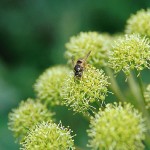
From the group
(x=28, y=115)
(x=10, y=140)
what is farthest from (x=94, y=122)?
(x=10, y=140)

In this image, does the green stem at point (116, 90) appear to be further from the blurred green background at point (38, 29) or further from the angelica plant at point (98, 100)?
the blurred green background at point (38, 29)

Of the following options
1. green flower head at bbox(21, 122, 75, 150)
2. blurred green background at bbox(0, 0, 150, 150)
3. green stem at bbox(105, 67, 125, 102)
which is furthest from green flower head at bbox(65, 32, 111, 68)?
blurred green background at bbox(0, 0, 150, 150)

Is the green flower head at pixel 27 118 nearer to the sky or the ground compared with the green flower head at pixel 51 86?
nearer to the ground

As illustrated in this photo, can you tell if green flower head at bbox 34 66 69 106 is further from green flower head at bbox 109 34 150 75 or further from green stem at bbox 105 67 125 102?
green flower head at bbox 109 34 150 75

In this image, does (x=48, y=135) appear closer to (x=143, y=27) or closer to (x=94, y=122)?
(x=94, y=122)

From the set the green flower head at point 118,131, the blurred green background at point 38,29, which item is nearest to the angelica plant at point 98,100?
the green flower head at point 118,131

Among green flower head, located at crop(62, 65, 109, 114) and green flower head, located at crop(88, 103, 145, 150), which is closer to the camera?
green flower head, located at crop(88, 103, 145, 150)
